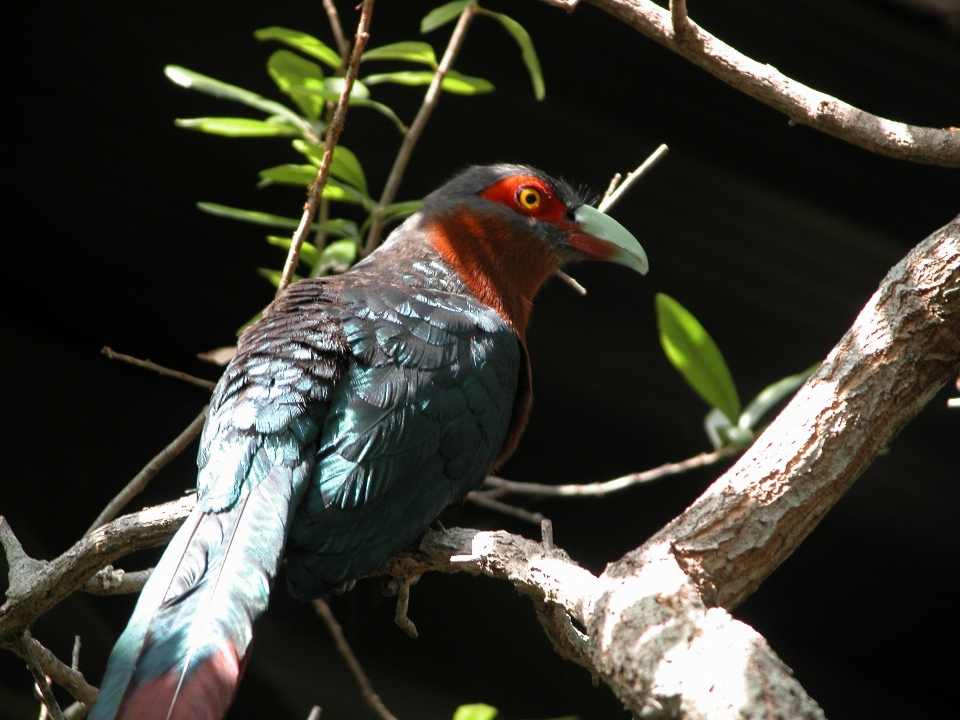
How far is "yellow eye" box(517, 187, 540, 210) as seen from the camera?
129 inches

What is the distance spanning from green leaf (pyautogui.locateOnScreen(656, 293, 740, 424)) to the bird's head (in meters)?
0.25

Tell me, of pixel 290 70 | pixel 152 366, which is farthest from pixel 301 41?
pixel 152 366

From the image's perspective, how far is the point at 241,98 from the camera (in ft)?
9.87

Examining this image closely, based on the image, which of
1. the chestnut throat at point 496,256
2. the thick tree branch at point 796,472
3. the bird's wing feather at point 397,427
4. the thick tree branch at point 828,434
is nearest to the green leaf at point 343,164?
the chestnut throat at point 496,256

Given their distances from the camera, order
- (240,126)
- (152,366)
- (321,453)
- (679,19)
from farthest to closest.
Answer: (240,126) < (152,366) < (321,453) < (679,19)

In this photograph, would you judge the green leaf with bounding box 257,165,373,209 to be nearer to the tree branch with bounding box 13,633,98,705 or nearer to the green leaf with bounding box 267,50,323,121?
the green leaf with bounding box 267,50,323,121

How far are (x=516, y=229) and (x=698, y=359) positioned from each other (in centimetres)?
86

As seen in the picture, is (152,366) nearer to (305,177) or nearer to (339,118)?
(305,177)

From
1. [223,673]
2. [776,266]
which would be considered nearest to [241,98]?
[223,673]

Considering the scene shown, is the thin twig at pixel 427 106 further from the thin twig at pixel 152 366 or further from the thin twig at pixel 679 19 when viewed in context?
the thin twig at pixel 679 19

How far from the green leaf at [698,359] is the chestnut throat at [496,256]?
529mm

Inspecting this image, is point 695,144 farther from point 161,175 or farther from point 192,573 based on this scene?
point 192,573

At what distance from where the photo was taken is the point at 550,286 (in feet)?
15.8

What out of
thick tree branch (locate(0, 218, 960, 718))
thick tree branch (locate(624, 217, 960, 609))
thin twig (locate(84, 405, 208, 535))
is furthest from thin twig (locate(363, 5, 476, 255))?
thick tree branch (locate(624, 217, 960, 609))
